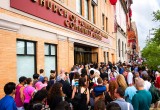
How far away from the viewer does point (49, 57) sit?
14727 mm

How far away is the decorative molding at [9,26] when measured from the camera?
9891mm

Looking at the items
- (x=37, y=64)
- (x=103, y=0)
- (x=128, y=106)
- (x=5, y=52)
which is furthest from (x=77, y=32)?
(x=128, y=106)

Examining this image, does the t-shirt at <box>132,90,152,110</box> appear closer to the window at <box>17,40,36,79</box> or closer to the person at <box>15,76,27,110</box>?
the person at <box>15,76,27,110</box>

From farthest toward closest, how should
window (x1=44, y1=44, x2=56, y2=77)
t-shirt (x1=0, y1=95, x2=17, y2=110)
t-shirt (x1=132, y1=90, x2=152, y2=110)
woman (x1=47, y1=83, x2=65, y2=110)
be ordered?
window (x1=44, y1=44, x2=56, y2=77) → woman (x1=47, y1=83, x2=65, y2=110) → t-shirt (x1=132, y1=90, x2=152, y2=110) → t-shirt (x1=0, y1=95, x2=17, y2=110)

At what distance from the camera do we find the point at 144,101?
6020 mm

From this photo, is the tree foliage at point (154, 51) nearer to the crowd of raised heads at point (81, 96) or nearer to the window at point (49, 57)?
the window at point (49, 57)

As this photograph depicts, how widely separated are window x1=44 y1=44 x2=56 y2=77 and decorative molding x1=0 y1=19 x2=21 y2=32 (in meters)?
3.46

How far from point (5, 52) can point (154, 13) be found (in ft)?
39.2

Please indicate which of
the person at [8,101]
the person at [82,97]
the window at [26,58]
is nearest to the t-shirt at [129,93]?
the person at [82,97]

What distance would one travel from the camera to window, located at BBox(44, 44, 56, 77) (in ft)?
46.9

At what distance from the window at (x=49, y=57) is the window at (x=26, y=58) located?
1.56 meters

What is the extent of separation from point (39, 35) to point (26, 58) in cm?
158

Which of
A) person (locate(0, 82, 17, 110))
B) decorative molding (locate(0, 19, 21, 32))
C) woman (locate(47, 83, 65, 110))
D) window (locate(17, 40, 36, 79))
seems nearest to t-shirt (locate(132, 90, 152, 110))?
woman (locate(47, 83, 65, 110))

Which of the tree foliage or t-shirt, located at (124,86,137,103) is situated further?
the tree foliage
